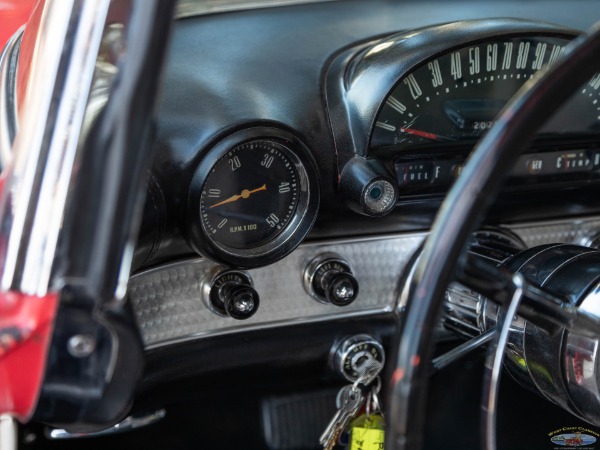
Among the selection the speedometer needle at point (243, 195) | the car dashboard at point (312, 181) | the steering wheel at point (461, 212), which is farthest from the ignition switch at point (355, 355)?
the steering wheel at point (461, 212)

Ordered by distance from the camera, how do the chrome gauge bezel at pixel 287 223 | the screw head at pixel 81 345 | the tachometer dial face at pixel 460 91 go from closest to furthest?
the screw head at pixel 81 345 → the chrome gauge bezel at pixel 287 223 → the tachometer dial face at pixel 460 91

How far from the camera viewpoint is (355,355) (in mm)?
1618

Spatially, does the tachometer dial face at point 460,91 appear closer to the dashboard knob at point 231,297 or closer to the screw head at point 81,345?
the dashboard knob at point 231,297

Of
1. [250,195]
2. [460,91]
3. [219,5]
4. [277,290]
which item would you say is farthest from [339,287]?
[219,5]

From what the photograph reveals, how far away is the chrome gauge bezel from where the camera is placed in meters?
1.39

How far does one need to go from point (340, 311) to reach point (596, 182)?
535 millimetres

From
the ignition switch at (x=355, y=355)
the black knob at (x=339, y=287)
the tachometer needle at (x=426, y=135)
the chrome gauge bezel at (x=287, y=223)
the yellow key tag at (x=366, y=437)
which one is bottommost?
the yellow key tag at (x=366, y=437)

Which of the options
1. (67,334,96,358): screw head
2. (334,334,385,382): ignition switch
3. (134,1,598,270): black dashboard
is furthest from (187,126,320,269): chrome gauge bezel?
(67,334,96,358): screw head

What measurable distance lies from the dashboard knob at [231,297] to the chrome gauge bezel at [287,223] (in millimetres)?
47

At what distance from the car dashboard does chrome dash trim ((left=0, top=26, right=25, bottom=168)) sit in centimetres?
22

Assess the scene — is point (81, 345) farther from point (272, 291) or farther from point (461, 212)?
point (272, 291)

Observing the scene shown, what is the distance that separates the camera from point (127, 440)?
172cm

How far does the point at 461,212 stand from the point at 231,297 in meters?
0.73

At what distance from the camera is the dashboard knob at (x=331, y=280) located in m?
1.54
